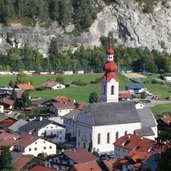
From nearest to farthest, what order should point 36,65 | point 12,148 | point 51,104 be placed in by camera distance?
1. point 12,148
2. point 51,104
3. point 36,65

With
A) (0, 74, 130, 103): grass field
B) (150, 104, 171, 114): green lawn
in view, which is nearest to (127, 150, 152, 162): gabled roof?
(150, 104, 171, 114): green lawn

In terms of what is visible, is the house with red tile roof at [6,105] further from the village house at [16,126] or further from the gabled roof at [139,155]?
the gabled roof at [139,155]

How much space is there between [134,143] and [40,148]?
4718 millimetres

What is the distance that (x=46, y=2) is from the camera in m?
78.0

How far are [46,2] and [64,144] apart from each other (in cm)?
4587

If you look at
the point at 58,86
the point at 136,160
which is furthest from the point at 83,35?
the point at 136,160

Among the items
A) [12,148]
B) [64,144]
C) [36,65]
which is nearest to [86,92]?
[36,65]

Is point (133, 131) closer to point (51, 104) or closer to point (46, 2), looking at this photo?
point (51, 104)

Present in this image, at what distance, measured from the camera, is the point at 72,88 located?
56.7 metres

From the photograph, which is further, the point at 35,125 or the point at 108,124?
the point at 35,125

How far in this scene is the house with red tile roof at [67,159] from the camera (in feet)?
89.3

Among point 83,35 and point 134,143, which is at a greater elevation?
point 83,35

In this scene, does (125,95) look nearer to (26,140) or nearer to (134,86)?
(134,86)

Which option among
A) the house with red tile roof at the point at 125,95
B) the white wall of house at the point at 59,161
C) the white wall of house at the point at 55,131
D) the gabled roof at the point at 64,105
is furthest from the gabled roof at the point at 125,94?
the white wall of house at the point at 59,161
